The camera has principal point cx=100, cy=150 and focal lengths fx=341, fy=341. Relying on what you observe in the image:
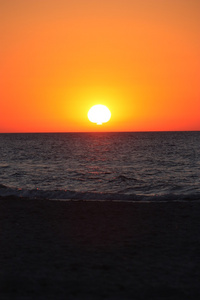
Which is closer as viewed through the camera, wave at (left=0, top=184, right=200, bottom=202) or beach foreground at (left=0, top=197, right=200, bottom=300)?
beach foreground at (left=0, top=197, right=200, bottom=300)

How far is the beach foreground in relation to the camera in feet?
23.7

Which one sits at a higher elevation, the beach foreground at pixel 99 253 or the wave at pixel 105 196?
the beach foreground at pixel 99 253

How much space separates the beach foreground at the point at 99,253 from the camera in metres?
7.22

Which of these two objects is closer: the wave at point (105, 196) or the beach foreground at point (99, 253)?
the beach foreground at point (99, 253)

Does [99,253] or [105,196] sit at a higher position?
[99,253]

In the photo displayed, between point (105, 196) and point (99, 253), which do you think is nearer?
point (99, 253)

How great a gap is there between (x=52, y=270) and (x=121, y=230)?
4.29 m

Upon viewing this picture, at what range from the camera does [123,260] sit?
9.02 metres

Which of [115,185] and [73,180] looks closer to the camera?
[115,185]

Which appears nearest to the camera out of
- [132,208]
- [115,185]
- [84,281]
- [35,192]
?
[84,281]

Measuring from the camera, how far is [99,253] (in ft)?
31.4

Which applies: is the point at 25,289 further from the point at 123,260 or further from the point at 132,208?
the point at 132,208

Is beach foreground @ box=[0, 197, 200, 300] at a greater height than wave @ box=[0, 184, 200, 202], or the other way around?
beach foreground @ box=[0, 197, 200, 300]

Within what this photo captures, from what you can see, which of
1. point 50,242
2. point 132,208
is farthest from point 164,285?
point 132,208
